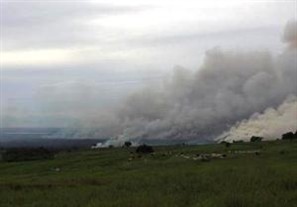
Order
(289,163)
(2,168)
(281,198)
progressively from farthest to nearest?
(2,168)
(289,163)
(281,198)

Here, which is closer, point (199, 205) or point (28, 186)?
point (199, 205)

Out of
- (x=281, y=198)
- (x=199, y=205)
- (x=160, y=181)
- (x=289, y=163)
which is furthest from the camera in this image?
(x=289, y=163)

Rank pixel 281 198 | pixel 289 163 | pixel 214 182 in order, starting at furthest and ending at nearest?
pixel 289 163
pixel 214 182
pixel 281 198

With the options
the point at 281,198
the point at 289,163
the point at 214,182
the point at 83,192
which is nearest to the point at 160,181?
the point at 214,182

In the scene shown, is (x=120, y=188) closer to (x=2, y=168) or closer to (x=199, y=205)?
(x=199, y=205)

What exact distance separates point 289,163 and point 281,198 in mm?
34993

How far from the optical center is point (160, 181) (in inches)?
2096

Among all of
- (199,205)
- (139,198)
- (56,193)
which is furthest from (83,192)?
(199,205)

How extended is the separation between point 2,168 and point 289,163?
5487 centimetres

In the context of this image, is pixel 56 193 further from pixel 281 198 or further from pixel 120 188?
pixel 281 198

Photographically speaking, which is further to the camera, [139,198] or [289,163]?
[289,163]

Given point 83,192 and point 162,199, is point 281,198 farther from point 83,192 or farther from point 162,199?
point 83,192

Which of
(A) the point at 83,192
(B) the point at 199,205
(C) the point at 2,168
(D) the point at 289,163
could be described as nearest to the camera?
(B) the point at 199,205

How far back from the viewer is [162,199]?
37875 millimetres
